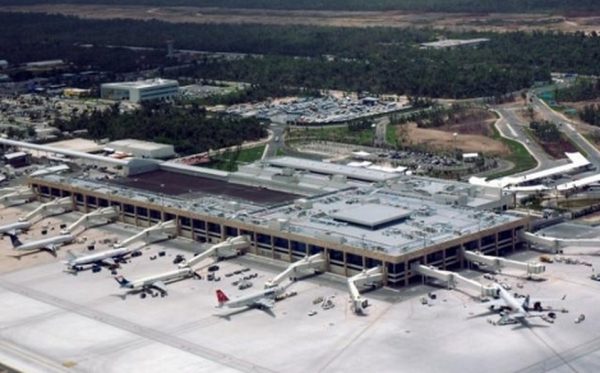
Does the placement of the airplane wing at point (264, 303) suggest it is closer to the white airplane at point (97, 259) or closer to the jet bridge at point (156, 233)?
the white airplane at point (97, 259)

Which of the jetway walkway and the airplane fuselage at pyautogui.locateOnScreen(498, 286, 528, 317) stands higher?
the airplane fuselage at pyautogui.locateOnScreen(498, 286, 528, 317)

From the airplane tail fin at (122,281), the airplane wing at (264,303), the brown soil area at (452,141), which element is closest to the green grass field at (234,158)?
the brown soil area at (452,141)

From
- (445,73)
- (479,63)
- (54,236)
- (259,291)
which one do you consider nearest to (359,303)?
(259,291)

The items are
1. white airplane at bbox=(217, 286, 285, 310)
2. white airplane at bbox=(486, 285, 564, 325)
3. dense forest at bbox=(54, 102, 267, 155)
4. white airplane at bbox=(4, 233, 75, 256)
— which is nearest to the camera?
white airplane at bbox=(486, 285, 564, 325)

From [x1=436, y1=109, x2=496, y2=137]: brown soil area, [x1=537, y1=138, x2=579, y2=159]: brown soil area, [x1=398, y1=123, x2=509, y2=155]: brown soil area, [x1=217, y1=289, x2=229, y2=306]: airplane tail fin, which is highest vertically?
[x1=217, y1=289, x2=229, y2=306]: airplane tail fin

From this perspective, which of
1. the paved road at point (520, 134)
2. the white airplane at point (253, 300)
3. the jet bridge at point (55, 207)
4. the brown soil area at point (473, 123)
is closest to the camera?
the white airplane at point (253, 300)

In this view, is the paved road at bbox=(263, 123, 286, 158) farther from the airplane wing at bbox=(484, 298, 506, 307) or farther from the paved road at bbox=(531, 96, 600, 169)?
the airplane wing at bbox=(484, 298, 506, 307)

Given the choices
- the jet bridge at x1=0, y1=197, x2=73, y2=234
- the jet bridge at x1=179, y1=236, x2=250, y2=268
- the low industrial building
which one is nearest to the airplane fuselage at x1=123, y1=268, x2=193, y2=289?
the jet bridge at x1=179, y1=236, x2=250, y2=268

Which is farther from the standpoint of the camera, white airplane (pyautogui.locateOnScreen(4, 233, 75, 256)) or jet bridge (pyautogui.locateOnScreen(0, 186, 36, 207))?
jet bridge (pyautogui.locateOnScreen(0, 186, 36, 207))
